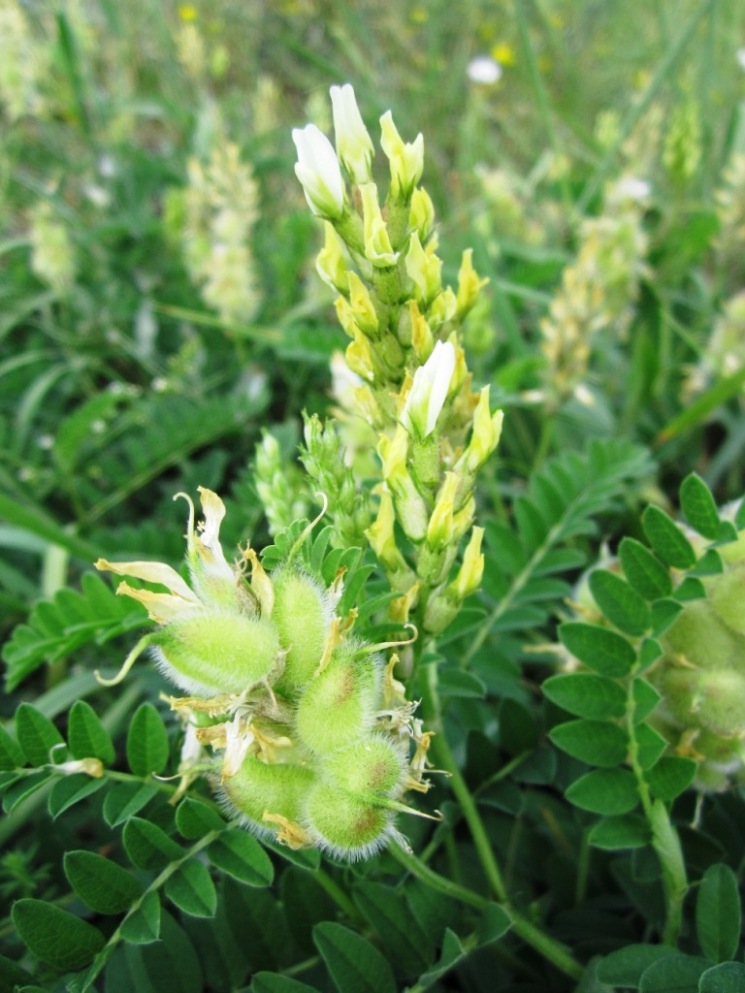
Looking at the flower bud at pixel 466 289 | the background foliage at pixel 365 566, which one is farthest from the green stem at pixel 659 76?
the flower bud at pixel 466 289

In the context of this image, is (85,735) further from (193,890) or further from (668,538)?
(668,538)

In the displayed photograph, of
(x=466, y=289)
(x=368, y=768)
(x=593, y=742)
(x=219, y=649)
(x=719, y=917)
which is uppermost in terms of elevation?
(x=466, y=289)

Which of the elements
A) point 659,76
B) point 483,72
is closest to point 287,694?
point 659,76

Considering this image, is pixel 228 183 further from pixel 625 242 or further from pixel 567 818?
pixel 567 818

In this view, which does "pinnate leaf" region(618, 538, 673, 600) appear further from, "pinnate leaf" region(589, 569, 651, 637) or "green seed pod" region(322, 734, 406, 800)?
"green seed pod" region(322, 734, 406, 800)

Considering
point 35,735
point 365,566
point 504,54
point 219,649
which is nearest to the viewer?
point 219,649

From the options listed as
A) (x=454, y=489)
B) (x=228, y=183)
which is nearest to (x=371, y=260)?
(x=454, y=489)

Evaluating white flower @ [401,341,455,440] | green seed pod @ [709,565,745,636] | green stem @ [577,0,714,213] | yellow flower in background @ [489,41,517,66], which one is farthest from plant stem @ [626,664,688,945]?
yellow flower in background @ [489,41,517,66]
